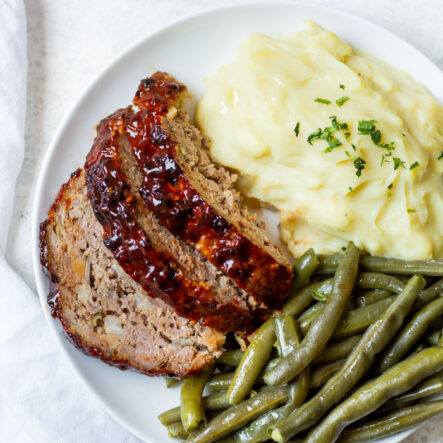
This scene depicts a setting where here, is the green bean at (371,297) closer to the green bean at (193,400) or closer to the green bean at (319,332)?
the green bean at (319,332)

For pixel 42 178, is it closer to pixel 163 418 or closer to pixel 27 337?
pixel 27 337

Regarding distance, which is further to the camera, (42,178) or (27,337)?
(27,337)

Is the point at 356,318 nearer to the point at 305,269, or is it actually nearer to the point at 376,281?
the point at 376,281

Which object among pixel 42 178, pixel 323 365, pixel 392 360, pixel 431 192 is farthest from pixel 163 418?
pixel 431 192

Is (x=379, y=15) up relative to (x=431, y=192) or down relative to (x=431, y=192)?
up

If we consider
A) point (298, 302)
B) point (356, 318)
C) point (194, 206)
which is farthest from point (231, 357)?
point (194, 206)
